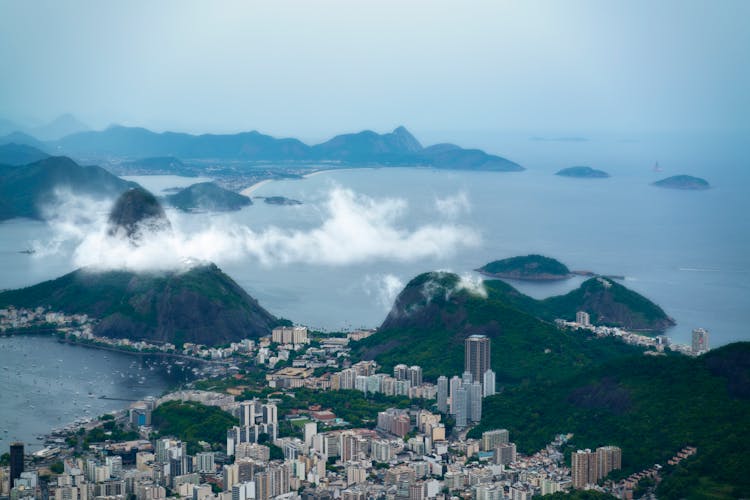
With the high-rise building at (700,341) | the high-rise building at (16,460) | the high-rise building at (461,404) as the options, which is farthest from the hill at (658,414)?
the high-rise building at (16,460)

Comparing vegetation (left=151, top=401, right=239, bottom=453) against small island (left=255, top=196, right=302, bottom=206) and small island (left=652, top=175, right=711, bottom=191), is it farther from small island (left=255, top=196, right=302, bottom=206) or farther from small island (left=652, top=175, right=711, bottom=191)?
small island (left=652, top=175, right=711, bottom=191)

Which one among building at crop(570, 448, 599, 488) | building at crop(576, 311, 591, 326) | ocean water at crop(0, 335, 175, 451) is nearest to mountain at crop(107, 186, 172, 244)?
ocean water at crop(0, 335, 175, 451)

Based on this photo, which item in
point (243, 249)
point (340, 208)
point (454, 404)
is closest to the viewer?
point (454, 404)

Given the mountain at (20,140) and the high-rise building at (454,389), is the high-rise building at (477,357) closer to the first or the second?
the high-rise building at (454,389)

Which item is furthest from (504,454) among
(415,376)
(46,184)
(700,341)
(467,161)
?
(467,161)

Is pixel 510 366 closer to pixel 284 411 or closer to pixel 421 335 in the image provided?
pixel 421 335

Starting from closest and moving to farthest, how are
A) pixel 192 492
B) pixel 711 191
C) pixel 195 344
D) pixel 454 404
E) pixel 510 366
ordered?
pixel 192 492 < pixel 454 404 < pixel 510 366 < pixel 195 344 < pixel 711 191

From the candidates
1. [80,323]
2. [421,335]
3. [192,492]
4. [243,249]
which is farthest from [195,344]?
[243,249]
